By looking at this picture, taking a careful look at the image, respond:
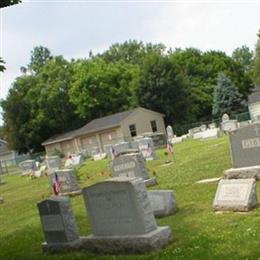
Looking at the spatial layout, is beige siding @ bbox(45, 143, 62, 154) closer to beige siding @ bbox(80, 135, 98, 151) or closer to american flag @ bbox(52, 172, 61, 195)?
beige siding @ bbox(80, 135, 98, 151)

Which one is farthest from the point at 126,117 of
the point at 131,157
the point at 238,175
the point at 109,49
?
the point at 238,175

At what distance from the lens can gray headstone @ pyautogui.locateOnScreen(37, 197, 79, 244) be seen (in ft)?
34.4

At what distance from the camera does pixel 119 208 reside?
9602mm

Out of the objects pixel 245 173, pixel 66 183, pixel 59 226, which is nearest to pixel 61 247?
pixel 59 226

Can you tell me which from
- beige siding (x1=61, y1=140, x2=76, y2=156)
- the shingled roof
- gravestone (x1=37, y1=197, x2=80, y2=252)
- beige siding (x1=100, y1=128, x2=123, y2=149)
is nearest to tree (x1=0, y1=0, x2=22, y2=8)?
gravestone (x1=37, y1=197, x2=80, y2=252)

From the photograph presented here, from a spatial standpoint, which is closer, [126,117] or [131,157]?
[131,157]

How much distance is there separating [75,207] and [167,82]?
49.8 meters

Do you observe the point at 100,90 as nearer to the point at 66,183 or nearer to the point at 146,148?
the point at 146,148

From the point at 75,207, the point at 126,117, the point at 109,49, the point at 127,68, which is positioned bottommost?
the point at 75,207

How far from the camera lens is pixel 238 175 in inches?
568

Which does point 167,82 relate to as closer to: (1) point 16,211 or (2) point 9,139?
(2) point 9,139

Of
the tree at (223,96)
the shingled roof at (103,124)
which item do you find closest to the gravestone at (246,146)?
the shingled roof at (103,124)

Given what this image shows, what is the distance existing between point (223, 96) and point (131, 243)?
57.9 meters

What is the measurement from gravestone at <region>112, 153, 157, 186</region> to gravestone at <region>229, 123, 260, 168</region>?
3.66 meters
